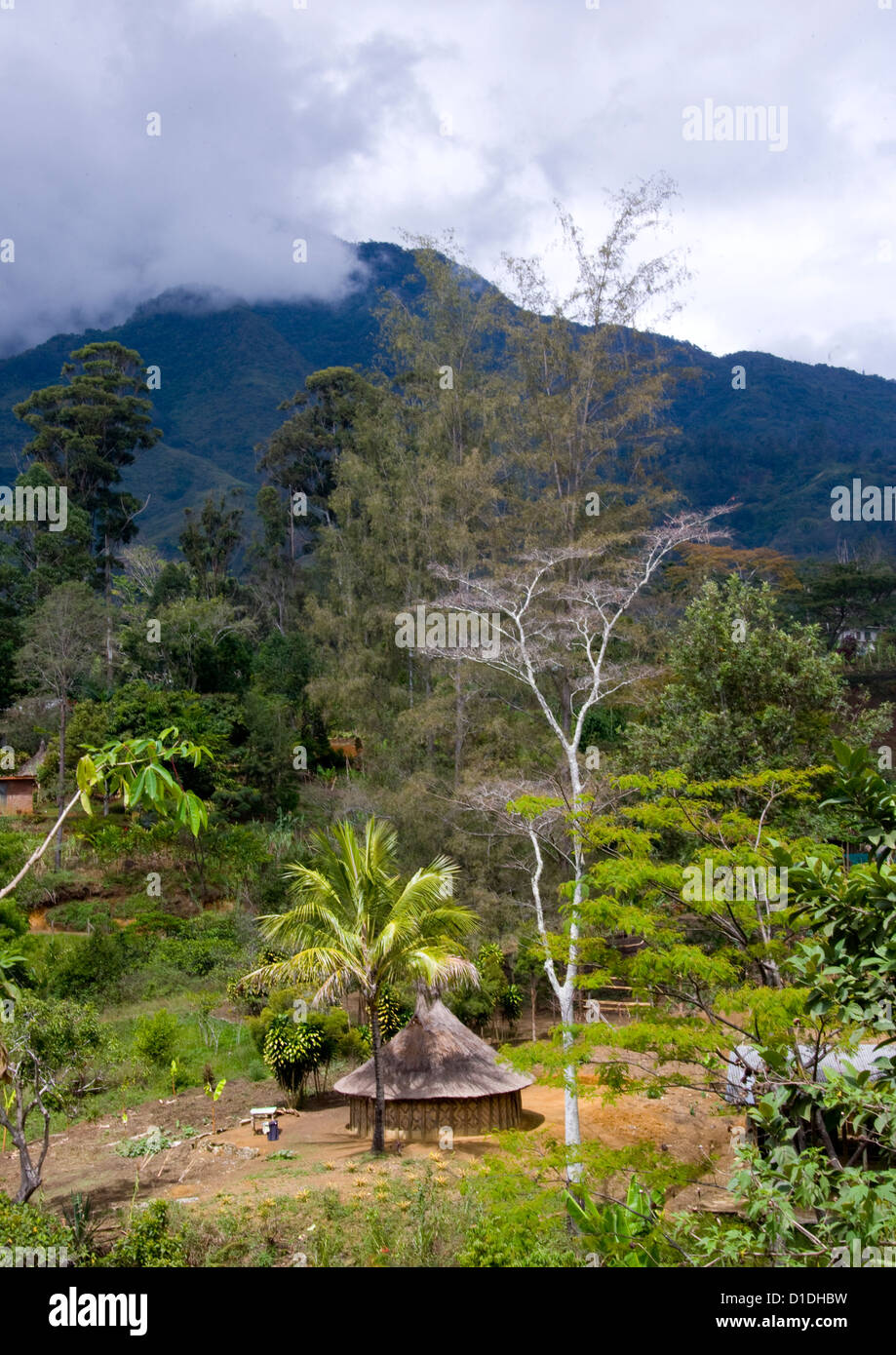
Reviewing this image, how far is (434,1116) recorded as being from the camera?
47.0ft

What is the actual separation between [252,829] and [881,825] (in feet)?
75.8

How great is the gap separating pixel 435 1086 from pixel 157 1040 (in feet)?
15.5

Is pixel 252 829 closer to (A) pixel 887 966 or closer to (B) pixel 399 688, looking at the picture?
(B) pixel 399 688

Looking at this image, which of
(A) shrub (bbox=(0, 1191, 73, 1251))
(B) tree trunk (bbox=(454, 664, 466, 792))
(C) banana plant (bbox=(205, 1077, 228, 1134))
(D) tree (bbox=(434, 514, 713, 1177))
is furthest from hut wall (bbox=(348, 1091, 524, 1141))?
(B) tree trunk (bbox=(454, 664, 466, 792))

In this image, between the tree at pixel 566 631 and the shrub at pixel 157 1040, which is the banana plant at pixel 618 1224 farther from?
the shrub at pixel 157 1040

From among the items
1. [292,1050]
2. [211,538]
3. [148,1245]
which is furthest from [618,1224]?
[211,538]

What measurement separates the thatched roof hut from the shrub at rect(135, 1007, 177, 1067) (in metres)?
3.22

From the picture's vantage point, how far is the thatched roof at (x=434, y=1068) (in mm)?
14211

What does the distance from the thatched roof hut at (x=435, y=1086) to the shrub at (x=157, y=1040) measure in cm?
322

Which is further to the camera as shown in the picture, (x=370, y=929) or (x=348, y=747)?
(x=348, y=747)

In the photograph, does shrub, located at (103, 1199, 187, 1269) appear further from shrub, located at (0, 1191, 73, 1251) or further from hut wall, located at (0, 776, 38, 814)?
hut wall, located at (0, 776, 38, 814)

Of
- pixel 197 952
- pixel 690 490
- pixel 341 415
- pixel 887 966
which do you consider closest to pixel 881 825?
pixel 887 966

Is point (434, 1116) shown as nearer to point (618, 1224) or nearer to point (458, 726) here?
point (458, 726)

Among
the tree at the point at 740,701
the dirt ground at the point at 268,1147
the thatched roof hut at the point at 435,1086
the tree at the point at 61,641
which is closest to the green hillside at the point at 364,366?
the tree at the point at 61,641
